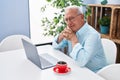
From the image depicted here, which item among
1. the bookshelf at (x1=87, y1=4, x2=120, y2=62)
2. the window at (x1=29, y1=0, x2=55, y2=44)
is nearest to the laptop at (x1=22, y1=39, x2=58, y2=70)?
the bookshelf at (x1=87, y1=4, x2=120, y2=62)

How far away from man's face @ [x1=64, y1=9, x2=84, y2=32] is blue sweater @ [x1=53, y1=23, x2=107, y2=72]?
0.04m

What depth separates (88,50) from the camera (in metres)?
1.45

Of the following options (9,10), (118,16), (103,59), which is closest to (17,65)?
(103,59)

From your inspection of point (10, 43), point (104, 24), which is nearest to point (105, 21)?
point (104, 24)

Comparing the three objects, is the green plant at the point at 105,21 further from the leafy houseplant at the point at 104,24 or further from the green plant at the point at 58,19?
the green plant at the point at 58,19

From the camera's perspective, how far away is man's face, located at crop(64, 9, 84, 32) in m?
1.58

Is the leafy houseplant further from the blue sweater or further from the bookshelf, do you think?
the blue sweater

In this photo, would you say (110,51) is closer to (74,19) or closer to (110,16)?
(74,19)

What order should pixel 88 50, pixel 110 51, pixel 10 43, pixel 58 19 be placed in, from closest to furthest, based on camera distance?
pixel 88 50, pixel 110 51, pixel 10 43, pixel 58 19

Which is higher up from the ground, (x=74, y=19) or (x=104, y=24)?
(x=74, y=19)

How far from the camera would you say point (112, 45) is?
195cm

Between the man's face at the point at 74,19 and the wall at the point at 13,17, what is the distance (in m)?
1.30

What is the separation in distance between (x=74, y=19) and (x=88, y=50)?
0.32 m

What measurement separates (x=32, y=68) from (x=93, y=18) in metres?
1.76
